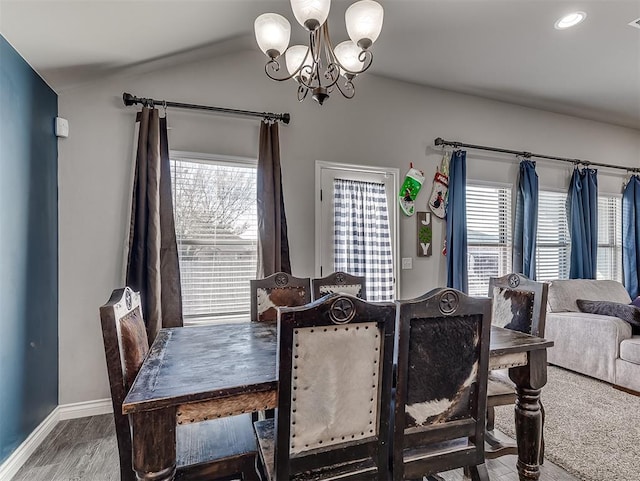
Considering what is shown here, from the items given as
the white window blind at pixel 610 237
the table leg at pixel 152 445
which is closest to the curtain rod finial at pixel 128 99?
the table leg at pixel 152 445

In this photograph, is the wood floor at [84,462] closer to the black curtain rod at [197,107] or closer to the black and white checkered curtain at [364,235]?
the black and white checkered curtain at [364,235]

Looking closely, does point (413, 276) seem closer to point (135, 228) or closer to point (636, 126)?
point (135, 228)

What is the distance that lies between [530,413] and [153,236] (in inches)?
104

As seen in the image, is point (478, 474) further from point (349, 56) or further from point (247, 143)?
point (247, 143)

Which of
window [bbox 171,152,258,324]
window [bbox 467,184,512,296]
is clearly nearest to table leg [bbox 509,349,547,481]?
window [bbox 171,152,258,324]

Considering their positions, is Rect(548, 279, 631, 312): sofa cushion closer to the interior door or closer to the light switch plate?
the interior door

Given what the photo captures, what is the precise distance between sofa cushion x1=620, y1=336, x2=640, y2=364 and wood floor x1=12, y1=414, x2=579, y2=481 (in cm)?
163

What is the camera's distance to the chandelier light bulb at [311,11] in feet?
5.29

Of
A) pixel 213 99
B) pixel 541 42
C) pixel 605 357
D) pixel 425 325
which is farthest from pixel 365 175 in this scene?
pixel 605 357

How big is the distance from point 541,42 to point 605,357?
2851mm

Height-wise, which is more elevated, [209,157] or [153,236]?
[209,157]

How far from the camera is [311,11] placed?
1623mm

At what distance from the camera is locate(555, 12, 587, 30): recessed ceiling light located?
2580mm

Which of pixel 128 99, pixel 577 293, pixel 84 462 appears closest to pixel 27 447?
pixel 84 462
